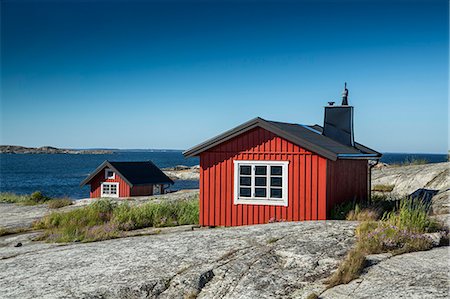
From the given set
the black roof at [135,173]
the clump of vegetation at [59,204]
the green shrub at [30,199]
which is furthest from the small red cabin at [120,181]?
the clump of vegetation at [59,204]

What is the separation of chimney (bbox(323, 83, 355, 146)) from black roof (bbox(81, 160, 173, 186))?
1647cm

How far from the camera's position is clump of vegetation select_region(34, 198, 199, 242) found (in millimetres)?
14844

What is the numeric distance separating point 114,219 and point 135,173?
17279mm

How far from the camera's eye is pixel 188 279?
884cm

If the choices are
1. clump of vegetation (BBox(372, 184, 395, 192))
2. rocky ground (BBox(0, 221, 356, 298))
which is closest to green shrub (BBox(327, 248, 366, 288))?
rocky ground (BBox(0, 221, 356, 298))

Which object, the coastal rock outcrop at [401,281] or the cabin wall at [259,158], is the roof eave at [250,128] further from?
the coastal rock outcrop at [401,281]

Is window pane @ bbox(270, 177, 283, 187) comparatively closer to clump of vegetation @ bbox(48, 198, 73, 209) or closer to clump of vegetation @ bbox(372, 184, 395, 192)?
clump of vegetation @ bbox(372, 184, 395, 192)

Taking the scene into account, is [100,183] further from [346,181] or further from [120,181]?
[346,181]

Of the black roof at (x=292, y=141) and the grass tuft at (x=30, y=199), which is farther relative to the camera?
the grass tuft at (x=30, y=199)

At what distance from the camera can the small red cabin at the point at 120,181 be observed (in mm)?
31984

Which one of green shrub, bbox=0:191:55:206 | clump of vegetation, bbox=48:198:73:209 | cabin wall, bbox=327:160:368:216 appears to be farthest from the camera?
green shrub, bbox=0:191:55:206

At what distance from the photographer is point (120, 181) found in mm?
32375

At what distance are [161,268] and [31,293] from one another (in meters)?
2.35

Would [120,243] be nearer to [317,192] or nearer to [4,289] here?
[4,289]
